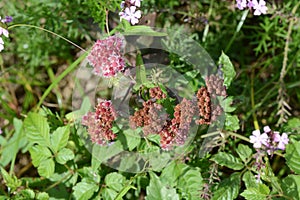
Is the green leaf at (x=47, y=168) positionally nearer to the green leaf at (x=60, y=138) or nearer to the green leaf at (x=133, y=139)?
the green leaf at (x=60, y=138)

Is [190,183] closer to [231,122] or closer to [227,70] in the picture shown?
[231,122]

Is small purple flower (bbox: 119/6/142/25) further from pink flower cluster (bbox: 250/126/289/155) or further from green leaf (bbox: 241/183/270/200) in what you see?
green leaf (bbox: 241/183/270/200)

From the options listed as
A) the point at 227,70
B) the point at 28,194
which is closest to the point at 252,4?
the point at 227,70

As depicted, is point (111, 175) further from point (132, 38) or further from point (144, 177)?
point (132, 38)

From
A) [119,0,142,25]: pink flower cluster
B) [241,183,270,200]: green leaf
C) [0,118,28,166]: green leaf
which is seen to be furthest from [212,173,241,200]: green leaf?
[0,118,28,166]: green leaf

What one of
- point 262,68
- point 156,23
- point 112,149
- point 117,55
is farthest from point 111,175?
point 262,68

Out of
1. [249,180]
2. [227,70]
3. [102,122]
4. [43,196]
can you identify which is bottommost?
[43,196]
